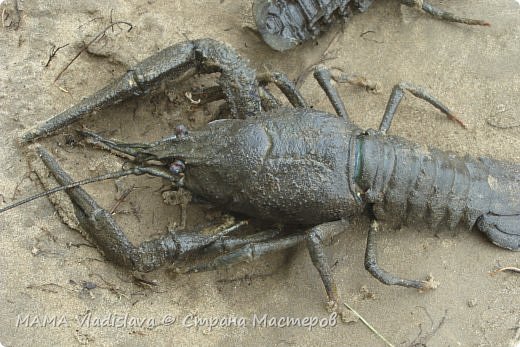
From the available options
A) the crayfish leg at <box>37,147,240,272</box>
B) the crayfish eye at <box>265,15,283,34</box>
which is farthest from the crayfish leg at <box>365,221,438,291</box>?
the crayfish eye at <box>265,15,283,34</box>

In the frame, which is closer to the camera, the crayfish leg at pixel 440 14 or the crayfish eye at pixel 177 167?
the crayfish eye at pixel 177 167

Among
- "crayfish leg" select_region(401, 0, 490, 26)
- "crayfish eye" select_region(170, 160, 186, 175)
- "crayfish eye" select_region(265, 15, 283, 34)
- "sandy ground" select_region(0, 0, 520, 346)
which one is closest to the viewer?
"sandy ground" select_region(0, 0, 520, 346)

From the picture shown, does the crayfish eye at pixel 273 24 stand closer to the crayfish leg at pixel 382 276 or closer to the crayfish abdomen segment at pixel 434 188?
the crayfish abdomen segment at pixel 434 188

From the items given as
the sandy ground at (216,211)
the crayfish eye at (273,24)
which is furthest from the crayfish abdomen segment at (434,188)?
the crayfish eye at (273,24)

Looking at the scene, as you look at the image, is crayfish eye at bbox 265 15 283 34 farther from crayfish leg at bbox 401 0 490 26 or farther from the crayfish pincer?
crayfish leg at bbox 401 0 490 26

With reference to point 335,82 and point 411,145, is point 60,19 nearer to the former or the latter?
point 335,82

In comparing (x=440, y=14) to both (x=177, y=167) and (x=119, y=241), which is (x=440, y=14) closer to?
(x=177, y=167)

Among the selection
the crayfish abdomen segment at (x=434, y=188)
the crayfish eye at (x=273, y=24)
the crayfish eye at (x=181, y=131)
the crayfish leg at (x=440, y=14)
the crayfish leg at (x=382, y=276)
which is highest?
the crayfish leg at (x=440, y=14)
